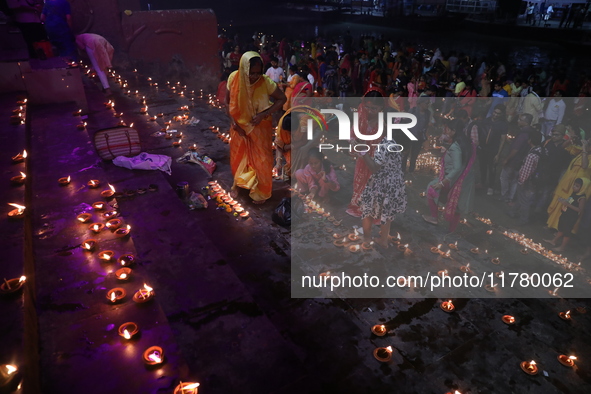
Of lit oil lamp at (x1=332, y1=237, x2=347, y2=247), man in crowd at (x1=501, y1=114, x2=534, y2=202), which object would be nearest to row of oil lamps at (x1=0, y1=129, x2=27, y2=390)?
lit oil lamp at (x1=332, y1=237, x2=347, y2=247)

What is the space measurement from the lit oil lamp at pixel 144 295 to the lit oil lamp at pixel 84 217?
1382 mm

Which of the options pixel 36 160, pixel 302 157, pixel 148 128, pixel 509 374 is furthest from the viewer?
pixel 148 128

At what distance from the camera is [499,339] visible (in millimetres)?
3955

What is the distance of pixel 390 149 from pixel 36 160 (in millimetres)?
4861

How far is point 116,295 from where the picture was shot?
10.6 ft

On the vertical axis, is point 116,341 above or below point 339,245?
above

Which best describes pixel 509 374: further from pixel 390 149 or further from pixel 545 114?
pixel 545 114

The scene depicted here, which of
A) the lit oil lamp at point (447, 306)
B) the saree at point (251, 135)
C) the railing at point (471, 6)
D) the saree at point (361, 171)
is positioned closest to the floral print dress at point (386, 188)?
the saree at point (361, 171)

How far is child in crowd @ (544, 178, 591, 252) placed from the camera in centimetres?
537

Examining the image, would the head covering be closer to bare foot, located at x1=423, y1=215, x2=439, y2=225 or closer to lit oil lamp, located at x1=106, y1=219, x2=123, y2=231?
lit oil lamp, located at x1=106, y1=219, x2=123, y2=231

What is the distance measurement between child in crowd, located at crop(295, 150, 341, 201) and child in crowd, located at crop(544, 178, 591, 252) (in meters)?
3.49

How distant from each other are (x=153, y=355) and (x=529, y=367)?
132 inches

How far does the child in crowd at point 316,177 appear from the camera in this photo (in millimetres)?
6469

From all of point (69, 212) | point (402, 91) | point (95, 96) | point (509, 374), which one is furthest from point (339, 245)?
point (95, 96)
